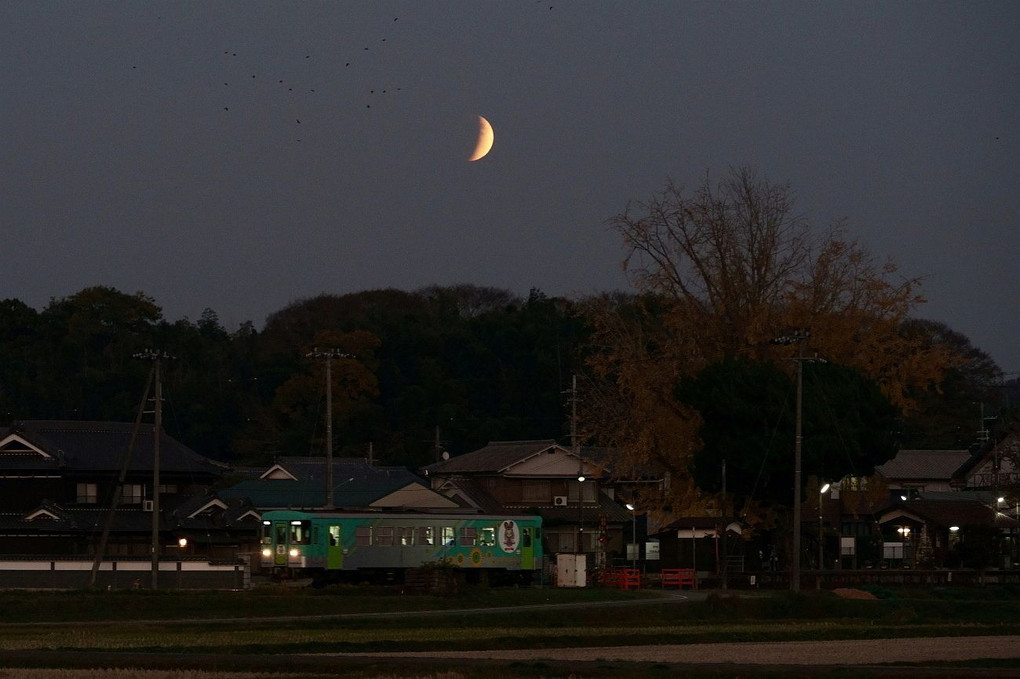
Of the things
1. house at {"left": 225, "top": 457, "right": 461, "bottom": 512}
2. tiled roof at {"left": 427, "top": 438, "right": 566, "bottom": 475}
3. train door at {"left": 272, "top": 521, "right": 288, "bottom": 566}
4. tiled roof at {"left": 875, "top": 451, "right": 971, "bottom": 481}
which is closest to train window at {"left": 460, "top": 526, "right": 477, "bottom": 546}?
train door at {"left": 272, "top": 521, "right": 288, "bottom": 566}

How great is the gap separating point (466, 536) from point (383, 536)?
309cm

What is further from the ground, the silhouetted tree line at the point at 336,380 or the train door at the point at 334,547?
the silhouetted tree line at the point at 336,380

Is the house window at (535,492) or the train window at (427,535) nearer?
the train window at (427,535)

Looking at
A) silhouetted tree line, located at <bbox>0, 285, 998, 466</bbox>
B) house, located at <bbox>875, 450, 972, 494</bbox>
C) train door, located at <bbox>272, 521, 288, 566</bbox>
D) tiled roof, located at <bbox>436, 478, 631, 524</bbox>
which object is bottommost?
train door, located at <bbox>272, 521, 288, 566</bbox>

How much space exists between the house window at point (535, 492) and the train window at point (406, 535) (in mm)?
24754

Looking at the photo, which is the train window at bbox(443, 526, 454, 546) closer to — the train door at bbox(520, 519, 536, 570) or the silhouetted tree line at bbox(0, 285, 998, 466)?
the train door at bbox(520, 519, 536, 570)

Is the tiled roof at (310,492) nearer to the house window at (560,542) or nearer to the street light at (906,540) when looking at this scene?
the house window at (560,542)

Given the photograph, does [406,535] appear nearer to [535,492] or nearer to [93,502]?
[93,502]

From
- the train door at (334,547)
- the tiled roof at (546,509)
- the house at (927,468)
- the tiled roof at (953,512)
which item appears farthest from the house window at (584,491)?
the house at (927,468)

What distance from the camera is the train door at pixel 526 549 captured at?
173ft

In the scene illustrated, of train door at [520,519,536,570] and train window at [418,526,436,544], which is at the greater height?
train window at [418,526,436,544]

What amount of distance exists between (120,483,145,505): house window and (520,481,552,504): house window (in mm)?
19727

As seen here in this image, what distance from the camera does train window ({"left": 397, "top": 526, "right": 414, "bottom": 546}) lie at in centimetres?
5041

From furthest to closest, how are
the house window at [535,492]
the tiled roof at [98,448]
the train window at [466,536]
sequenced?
the house window at [535,492]
the tiled roof at [98,448]
the train window at [466,536]
